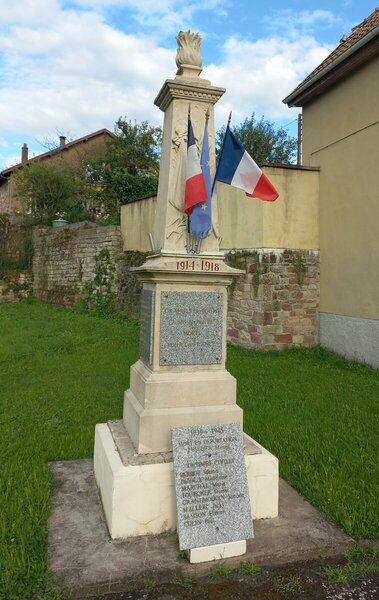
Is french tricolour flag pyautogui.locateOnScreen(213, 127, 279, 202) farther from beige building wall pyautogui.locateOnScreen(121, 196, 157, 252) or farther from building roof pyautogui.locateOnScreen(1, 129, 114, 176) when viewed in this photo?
building roof pyautogui.locateOnScreen(1, 129, 114, 176)

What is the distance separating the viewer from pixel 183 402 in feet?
11.1

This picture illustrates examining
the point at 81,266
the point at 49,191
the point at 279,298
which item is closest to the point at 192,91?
the point at 279,298

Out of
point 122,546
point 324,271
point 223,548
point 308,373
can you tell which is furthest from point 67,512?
point 324,271

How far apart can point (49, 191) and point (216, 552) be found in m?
21.8

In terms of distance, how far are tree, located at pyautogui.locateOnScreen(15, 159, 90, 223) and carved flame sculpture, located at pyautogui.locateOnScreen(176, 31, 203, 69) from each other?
1922 centimetres

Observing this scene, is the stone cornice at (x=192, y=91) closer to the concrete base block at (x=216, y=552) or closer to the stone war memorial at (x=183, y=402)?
the stone war memorial at (x=183, y=402)

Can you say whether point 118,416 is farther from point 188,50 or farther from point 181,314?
point 188,50

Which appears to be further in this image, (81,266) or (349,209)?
(81,266)

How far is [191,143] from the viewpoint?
3.41 m

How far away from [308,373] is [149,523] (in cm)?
562

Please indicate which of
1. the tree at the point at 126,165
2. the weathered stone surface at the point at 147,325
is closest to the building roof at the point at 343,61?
the weathered stone surface at the point at 147,325

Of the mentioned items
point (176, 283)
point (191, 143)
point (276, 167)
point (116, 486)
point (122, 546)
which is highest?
point (276, 167)

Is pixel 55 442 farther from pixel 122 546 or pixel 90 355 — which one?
pixel 90 355

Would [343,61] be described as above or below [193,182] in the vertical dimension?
above
